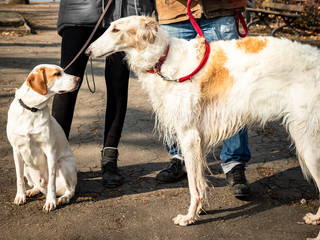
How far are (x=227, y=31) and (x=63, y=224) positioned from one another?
217cm

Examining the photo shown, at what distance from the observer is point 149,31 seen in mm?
2928

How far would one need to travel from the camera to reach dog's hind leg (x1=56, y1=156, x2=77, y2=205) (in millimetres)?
3318

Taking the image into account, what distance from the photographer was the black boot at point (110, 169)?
3654 millimetres

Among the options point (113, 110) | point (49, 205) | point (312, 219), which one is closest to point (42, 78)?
point (113, 110)

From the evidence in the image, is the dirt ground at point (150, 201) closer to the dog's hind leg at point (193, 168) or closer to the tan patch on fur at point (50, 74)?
the dog's hind leg at point (193, 168)

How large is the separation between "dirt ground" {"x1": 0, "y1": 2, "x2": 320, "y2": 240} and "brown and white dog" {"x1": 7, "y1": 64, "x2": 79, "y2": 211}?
0.16 metres

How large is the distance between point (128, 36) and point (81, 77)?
855 mm

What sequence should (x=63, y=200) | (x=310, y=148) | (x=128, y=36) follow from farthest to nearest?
(x=63, y=200) → (x=128, y=36) → (x=310, y=148)

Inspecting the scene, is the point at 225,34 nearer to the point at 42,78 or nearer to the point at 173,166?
the point at 173,166

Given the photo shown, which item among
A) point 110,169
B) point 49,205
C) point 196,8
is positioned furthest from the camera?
point 110,169

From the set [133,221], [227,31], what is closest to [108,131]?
[133,221]

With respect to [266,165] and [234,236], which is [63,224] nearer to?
[234,236]

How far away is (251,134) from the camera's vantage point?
202 inches

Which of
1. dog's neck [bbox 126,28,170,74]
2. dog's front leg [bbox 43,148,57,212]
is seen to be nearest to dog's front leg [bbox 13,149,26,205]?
dog's front leg [bbox 43,148,57,212]
